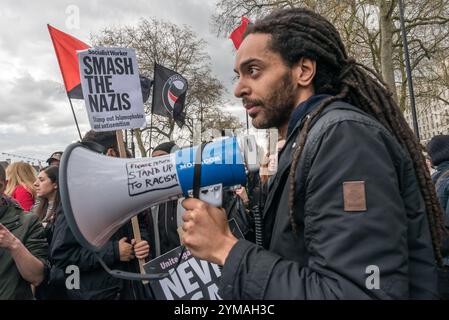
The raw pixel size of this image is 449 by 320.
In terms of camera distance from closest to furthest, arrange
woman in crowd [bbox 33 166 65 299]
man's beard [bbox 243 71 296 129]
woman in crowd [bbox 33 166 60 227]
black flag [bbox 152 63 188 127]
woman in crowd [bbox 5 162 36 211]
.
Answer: man's beard [bbox 243 71 296 129], woman in crowd [bbox 33 166 65 299], woman in crowd [bbox 33 166 60 227], woman in crowd [bbox 5 162 36 211], black flag [bbox 152 63 188 127]

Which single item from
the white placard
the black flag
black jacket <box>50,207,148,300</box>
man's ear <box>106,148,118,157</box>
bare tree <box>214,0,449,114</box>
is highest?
bare tree <box>214,0,449,114</box>

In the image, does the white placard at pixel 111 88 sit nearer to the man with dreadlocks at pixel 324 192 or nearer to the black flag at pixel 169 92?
the man with dreadlocks at pixel 324 192

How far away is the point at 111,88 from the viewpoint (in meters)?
2.65

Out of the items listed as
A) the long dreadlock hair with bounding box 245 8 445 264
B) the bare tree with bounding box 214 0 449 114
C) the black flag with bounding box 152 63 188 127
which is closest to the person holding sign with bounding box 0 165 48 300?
the long dreadlock hair with bounding box 245 8 445 264

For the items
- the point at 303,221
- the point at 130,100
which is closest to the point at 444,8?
the point at 130,100

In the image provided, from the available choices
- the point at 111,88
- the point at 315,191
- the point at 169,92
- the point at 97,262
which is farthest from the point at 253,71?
the point at 169,92

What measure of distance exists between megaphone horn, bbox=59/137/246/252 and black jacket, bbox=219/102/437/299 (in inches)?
10.4

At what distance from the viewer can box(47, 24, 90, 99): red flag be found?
379 centimetres

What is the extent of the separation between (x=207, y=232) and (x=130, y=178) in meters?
0.36

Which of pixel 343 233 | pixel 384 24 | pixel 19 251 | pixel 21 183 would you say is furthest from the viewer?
pixel 384 24

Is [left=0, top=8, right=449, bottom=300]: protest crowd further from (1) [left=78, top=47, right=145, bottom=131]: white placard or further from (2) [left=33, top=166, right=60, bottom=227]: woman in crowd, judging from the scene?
Answer: (2) [left=33, top=166, right=60, bottom=227]: woman in crowd

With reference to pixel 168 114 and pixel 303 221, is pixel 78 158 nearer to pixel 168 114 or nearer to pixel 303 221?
pixel 303 221

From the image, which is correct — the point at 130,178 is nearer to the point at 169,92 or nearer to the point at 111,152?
the point at 111,152

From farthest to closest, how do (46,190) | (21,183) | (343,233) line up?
(21,183), (46,190), (343,233)
